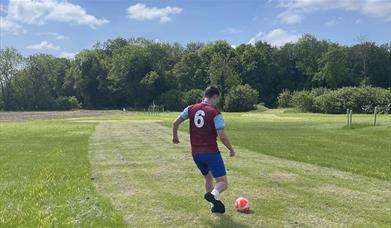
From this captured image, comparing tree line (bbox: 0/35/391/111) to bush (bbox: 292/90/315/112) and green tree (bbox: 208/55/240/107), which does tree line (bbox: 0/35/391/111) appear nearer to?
green tree (bbox: 208/55/240/107)

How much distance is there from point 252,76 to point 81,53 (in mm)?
50338

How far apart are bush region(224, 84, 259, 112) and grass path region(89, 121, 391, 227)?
299ft

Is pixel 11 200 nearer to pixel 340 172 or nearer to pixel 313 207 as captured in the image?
pixel 313 207

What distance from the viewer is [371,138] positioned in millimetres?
29469

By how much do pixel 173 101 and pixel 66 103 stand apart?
95.6 feet

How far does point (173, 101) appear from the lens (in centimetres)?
12288

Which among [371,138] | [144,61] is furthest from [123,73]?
[371,138]

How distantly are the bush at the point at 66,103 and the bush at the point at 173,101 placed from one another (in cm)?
2396

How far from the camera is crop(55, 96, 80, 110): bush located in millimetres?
128250

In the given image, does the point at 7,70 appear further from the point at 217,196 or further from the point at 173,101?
the point at 217,196

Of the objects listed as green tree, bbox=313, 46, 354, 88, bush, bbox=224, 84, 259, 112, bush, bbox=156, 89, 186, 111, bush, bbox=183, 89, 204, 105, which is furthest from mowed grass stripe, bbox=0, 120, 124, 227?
green tree, bbox=313, 46, 354, 88

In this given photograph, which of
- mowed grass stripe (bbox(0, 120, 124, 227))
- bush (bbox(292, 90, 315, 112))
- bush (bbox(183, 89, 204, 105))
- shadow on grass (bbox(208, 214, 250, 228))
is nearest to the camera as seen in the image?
shadow on grass (bbox(208, 214, 250, 228))

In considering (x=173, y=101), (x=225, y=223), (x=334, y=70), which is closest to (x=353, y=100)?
(x=334, y=70)

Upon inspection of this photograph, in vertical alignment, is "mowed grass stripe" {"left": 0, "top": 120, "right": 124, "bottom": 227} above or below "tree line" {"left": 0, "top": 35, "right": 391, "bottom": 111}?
below
